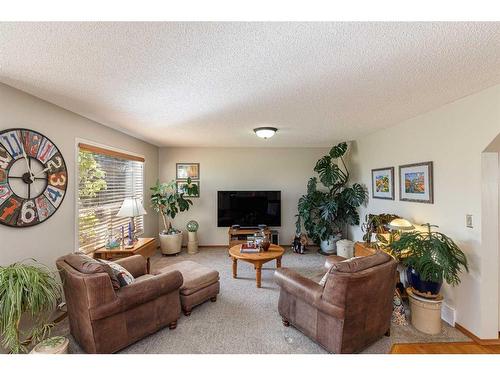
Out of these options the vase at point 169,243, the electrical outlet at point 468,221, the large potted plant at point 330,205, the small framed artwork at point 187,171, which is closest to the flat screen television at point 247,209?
the large potted plant at point 330,205

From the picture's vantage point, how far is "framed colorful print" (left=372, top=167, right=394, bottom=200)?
3.24 m

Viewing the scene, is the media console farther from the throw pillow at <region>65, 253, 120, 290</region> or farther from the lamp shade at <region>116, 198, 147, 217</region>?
the throw pillow at <region>65, 253, 120, 290</region>

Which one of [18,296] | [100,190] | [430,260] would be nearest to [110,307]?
[18,296]

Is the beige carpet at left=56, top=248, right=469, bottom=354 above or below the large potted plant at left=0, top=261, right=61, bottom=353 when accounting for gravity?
below

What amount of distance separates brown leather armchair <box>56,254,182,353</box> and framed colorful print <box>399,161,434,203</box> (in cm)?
302

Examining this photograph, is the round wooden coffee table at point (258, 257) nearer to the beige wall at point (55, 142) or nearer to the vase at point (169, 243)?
the vase at point (169, 243)

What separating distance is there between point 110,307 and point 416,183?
3538mm

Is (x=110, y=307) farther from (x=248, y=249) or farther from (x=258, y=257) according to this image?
(x=248, y=249)

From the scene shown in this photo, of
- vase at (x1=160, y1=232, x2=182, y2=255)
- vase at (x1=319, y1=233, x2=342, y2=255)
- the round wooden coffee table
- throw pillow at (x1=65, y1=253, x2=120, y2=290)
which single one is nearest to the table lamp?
throw pillow at (x1=65, y1=253, x2=120, y2=290)

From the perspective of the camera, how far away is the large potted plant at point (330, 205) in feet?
13.6

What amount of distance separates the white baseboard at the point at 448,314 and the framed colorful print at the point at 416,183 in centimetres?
113

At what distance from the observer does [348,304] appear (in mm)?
1676

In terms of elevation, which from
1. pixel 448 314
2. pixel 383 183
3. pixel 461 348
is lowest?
pixel 461 348

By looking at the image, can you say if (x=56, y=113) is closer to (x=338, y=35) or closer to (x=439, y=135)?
(x=338, y=35)
